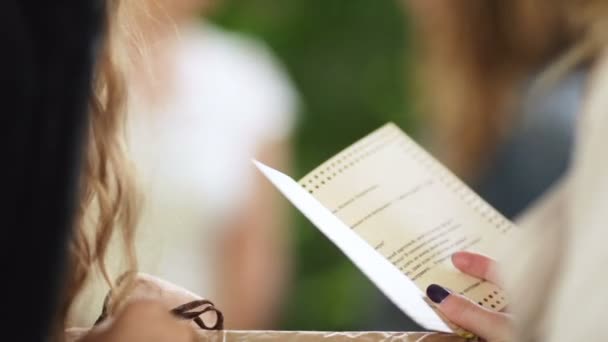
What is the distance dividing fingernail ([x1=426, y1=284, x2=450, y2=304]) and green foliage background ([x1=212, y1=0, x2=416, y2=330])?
127cm

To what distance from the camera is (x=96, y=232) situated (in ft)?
2.21

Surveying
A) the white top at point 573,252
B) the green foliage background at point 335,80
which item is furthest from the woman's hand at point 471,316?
the green foliage background at point 335,80

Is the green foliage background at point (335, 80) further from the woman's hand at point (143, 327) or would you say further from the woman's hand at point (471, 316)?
the woman's hand at point (143, 327)

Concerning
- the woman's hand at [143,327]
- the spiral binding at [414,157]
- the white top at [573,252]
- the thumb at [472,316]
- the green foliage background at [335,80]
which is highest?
the white top at [573,252]

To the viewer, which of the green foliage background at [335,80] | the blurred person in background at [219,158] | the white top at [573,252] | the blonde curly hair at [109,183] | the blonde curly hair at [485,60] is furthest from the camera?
the green foliage background at [335,80]

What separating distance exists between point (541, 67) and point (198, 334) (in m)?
0.37

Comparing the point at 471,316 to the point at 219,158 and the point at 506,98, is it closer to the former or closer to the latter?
the point at 506,98

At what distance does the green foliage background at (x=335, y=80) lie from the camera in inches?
77.0

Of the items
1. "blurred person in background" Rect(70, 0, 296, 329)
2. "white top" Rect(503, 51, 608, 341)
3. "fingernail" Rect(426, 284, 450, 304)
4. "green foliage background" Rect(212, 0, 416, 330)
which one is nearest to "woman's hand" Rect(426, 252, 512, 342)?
"fingernail" Rect(426, 284, 450, 304)

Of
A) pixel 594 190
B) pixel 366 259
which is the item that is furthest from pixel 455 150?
pixel 594 190

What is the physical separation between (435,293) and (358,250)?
0.19 ft

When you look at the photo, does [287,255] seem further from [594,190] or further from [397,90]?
[594,190]

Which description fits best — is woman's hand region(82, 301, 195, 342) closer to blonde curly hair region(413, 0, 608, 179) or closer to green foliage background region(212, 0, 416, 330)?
blonde curly hair region(413, 0, 608, 179)

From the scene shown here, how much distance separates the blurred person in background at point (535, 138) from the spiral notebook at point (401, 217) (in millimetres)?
15
